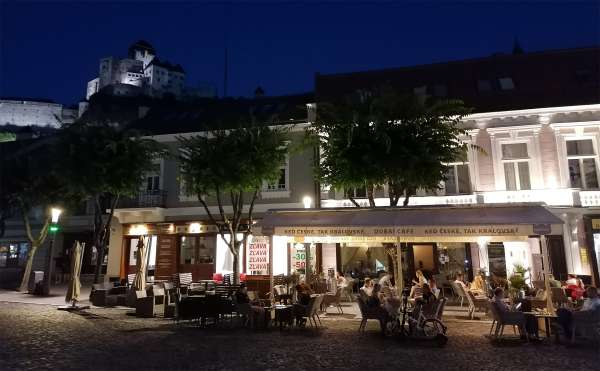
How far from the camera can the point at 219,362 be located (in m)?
7.26

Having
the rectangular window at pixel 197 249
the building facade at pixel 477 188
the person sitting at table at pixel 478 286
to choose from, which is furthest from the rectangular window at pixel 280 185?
the person sitting at table at pixel 478 286

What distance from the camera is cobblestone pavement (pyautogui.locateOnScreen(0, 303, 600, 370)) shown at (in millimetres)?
7090

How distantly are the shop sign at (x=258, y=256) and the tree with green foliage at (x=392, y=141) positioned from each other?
24.4 feet

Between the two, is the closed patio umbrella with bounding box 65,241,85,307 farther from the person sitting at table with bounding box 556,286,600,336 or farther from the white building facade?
the person sitting at table with bounding box 556,286,600,336

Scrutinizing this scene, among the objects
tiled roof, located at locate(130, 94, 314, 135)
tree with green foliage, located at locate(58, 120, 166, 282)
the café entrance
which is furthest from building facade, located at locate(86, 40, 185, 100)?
the café entrance

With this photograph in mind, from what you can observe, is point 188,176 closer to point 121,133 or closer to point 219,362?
point 121,133

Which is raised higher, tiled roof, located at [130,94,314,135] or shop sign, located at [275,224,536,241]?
tiled roof, located at [130,94,314,135]

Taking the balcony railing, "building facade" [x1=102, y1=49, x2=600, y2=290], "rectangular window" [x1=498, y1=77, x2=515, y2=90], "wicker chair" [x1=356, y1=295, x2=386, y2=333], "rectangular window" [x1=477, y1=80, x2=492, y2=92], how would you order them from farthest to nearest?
1. the balcony railing
2. "rectangular window" [x1=477, y1=80, x2=492, y2=92]
3. "rectangular window" [x1=498, y1=77, x2=515, y2=90]
4. "building facade" [x1=102, y1=49, x2=600, y2=290]
5. "wicker chair" [x1=356, y1=295, x2=386, y2=333]

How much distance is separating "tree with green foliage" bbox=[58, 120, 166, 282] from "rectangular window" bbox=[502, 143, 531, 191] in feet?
53.4

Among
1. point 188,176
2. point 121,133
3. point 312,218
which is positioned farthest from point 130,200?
point 312,218

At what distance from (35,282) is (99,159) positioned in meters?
7.14

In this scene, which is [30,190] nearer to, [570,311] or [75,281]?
[75,281]

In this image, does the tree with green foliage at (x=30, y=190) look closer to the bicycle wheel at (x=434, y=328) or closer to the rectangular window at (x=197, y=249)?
the rectangular window at (x=197, y=249)

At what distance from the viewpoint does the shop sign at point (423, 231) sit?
9887 millimetres
